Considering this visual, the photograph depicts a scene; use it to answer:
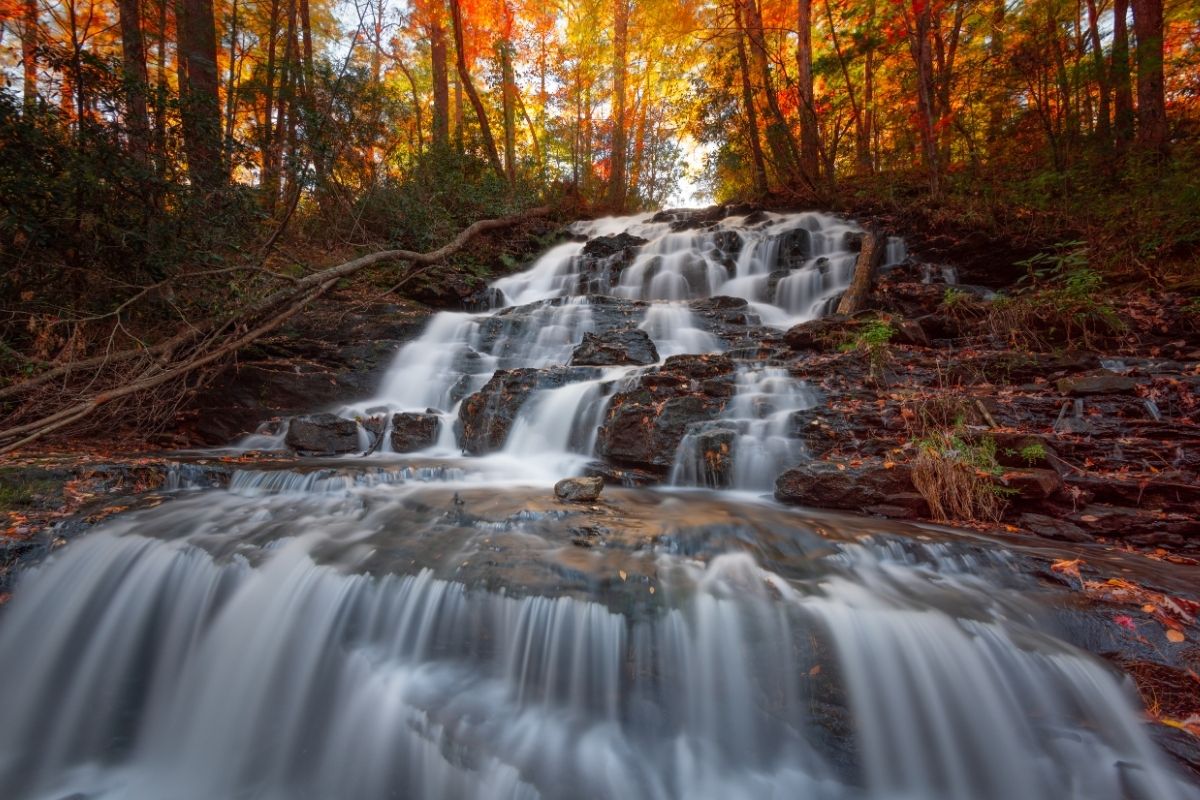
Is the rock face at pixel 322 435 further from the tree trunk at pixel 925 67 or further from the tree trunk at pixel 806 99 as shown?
the tree trunk at pixel 806 99

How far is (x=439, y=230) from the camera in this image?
11.3m

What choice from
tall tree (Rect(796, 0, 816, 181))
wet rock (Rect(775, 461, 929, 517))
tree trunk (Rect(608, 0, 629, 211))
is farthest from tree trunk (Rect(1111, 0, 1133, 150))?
tree trunk (Rect(608, 0, 629, 211))

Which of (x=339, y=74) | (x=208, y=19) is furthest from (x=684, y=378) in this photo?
(x=208, y=19)

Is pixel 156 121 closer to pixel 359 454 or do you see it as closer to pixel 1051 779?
pixel 359 454

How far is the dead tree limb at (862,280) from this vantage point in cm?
851

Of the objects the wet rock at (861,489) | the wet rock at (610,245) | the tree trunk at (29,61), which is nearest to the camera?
the wet rock at (861,489)

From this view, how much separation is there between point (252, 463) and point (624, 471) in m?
4.14

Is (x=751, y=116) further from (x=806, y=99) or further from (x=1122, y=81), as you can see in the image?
(x=1122, y=81)

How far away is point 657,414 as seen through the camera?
5.71 meters

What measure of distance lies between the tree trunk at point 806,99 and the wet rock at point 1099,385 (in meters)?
10.6

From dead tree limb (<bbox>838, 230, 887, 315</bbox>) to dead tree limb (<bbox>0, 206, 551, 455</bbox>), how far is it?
7.56 m

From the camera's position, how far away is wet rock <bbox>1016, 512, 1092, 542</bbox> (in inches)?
140

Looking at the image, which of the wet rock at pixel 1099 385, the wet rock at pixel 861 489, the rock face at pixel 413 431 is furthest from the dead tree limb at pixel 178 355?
the wet rock at pixel 1099 385

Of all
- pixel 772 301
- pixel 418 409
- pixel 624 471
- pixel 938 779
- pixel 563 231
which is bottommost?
pixel 938 779
